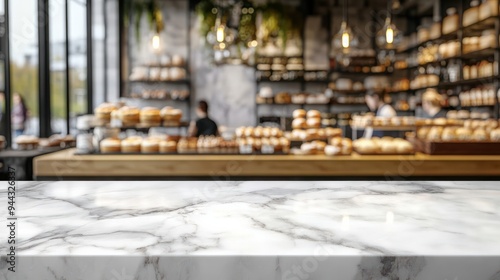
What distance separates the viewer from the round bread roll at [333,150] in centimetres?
422

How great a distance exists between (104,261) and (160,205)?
495 mm

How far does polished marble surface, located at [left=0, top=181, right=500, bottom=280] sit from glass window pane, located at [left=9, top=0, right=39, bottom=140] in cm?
359

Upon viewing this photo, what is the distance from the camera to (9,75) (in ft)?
15.5

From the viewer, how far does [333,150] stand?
13.9 ft

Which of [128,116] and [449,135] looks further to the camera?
[449,135]

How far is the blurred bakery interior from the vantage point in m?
4.19

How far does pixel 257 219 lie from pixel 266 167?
289 centimetres

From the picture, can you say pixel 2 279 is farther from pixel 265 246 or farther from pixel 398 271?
pixel 398 271

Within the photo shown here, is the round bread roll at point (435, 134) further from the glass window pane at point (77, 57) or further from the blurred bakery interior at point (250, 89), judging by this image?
the glass window pane at point (77, 57)

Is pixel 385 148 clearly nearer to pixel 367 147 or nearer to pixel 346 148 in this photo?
pixel 367 147

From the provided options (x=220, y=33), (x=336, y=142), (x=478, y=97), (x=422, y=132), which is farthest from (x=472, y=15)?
(x=220, y=33)

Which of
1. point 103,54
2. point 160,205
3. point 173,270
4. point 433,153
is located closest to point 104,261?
point 173,270

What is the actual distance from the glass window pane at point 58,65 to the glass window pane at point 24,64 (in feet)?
0.91

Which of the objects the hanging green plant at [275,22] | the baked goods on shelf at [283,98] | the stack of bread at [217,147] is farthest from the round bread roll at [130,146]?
the hanging green plant at [275,22]
